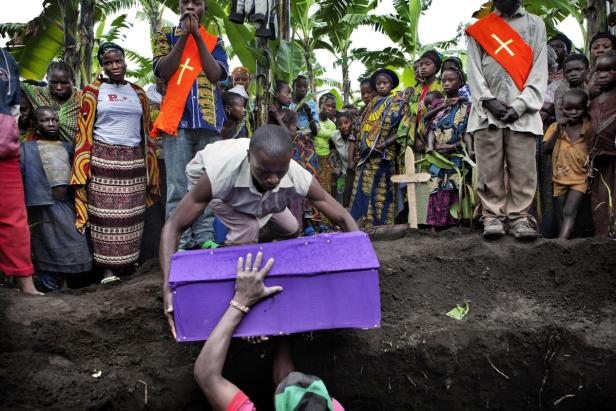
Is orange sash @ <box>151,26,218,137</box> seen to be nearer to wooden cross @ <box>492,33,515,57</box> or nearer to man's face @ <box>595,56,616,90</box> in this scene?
wooden cross @ <box>492,33,515,57</box>

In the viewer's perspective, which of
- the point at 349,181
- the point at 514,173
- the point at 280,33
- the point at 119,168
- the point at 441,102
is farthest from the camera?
the point at 349,181

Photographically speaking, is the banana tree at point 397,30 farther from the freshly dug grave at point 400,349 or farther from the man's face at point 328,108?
the freshly dug grave at point 400,349

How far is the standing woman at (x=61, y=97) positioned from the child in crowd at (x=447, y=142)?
2.92 m

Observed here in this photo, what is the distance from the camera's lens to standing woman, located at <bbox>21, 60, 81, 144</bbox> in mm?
3996

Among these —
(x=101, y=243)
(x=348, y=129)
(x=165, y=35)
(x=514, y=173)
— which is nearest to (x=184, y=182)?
(x=101, y=243)

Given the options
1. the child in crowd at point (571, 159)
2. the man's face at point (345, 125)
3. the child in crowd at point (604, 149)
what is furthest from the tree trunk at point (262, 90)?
the child in crowd at point (604, 149)

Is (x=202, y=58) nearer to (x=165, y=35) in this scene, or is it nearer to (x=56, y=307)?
(x=165, y=35)

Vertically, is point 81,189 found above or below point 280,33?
below

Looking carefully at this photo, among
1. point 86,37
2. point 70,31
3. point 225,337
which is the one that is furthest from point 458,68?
point 70,31

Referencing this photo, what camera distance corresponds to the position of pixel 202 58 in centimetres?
380

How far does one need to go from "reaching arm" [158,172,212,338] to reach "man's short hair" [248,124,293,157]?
0.37 m

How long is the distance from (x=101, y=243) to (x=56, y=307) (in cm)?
81

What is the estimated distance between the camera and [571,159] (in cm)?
394

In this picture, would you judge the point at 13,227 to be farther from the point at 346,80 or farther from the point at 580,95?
the point at 346,80
